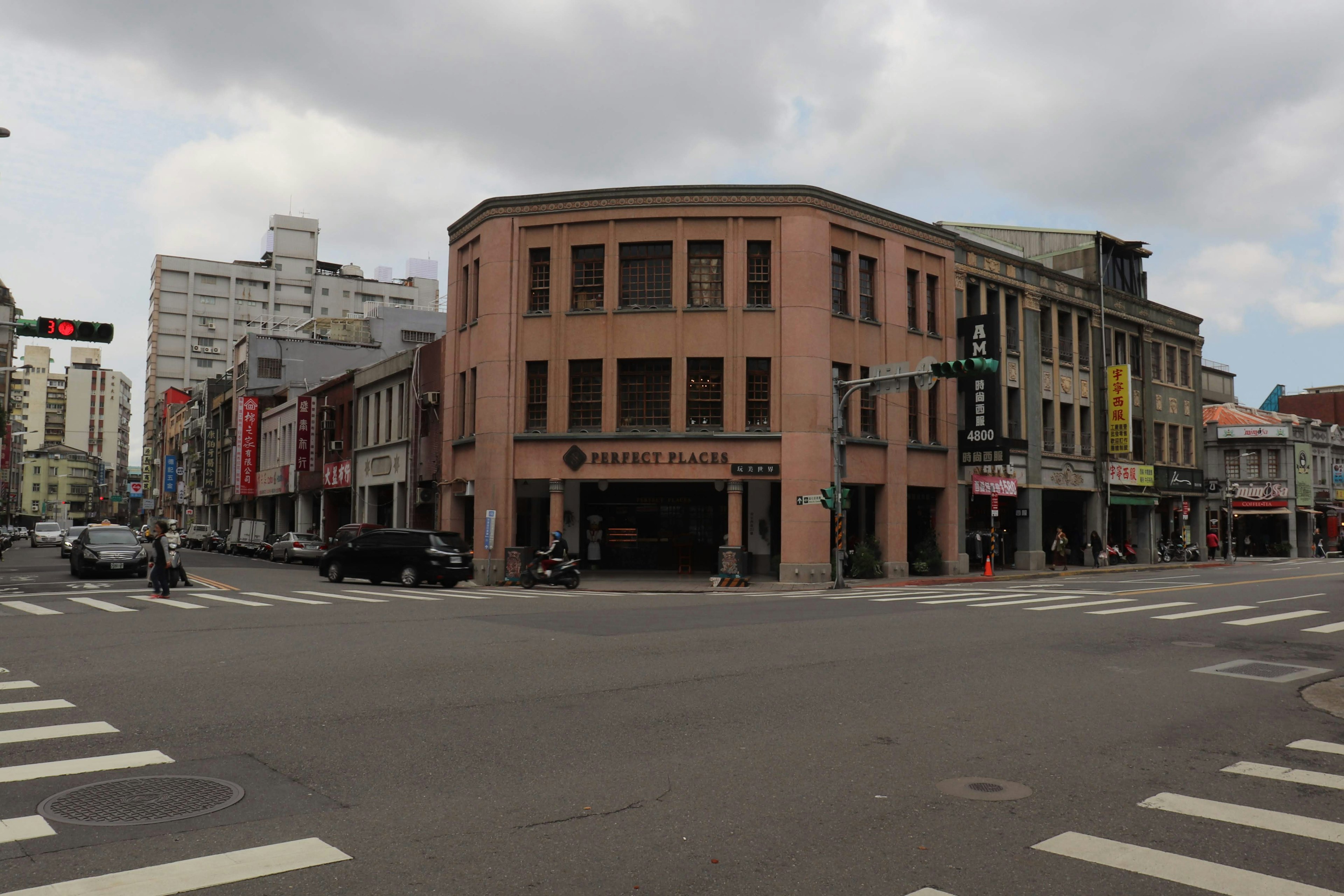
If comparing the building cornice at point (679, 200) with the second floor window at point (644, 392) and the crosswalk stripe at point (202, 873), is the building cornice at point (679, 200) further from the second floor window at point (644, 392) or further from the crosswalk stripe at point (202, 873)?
the crosswalk stripe at point (202, 873)

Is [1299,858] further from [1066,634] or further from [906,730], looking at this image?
[1066,634]

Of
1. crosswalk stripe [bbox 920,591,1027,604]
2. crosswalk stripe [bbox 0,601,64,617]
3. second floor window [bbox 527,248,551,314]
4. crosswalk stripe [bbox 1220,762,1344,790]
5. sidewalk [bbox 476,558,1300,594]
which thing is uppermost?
second floor window [bbox 527,248,551,314]

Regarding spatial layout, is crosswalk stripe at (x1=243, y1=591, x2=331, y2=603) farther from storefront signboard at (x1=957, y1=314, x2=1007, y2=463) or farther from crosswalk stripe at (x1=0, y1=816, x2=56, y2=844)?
storefront signboard at (x1=957, y1=314, x2=1007, y2=463)

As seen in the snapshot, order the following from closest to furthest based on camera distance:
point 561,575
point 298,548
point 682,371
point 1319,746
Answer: point 1319,746, point 561,575, point 682,371, point 298,548

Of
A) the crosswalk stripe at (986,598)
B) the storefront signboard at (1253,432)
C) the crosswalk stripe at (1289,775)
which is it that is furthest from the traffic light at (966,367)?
the storefront signboard at (1253,432)

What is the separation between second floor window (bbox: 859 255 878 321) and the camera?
35844mm

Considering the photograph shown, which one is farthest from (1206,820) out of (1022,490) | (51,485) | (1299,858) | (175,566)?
(51,485)

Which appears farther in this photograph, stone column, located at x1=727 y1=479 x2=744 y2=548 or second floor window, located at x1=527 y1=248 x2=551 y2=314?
second floor window, located at x1=527 y1=248 x2=551 y2=314


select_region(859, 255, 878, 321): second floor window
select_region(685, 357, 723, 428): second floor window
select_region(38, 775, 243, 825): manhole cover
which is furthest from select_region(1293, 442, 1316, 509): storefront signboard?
select_region(38, 775, 243, 825): manhole cover

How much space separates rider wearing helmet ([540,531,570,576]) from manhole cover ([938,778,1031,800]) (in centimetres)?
2294

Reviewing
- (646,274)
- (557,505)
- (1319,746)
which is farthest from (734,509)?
(1319,746)

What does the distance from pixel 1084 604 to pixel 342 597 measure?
1718 centimetres

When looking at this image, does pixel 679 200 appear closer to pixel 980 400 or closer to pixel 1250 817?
pixel 980 400

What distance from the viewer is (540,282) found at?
34906 mm
